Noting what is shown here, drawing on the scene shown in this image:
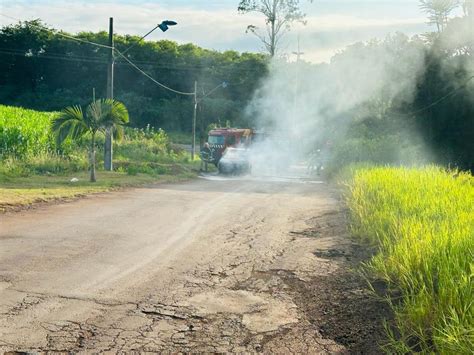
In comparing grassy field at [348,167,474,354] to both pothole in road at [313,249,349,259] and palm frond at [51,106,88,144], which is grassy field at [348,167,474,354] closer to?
pothole in road at [313,249,349,259]

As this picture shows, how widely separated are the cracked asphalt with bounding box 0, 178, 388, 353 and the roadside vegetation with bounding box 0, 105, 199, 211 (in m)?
3.32

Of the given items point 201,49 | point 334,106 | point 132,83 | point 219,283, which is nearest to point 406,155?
point 334,106

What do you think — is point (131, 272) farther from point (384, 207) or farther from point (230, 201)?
point (230, 201)

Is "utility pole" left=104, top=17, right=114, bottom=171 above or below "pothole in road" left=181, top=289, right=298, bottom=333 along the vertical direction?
above

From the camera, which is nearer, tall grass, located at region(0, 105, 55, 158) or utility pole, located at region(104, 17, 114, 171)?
tall grass, located at region(0, 105, 55, 158)

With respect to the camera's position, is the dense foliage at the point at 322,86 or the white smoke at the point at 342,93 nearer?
the dense foliage at the point at 322,86

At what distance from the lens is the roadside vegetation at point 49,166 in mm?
15516

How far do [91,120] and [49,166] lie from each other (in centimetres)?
364

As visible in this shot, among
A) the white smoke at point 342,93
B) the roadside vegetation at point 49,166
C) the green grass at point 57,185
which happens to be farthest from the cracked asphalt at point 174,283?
the white smoke at point 342,93

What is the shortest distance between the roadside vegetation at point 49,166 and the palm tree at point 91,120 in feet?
0.50

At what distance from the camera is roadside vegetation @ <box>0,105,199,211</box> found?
1552cm

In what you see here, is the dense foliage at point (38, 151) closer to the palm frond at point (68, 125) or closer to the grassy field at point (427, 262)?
the palm frond at point (68, 125)

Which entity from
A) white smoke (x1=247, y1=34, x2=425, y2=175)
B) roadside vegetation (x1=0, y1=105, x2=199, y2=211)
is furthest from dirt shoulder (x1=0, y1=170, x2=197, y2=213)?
white smoke (x1=247, y1=34, x2=425, y2=175)

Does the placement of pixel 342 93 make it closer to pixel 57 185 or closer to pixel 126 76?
pixel 57 185
